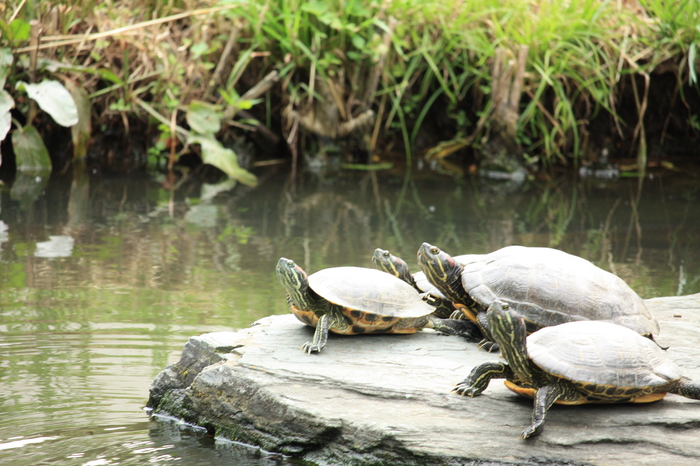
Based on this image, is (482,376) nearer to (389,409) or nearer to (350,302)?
(389,409)

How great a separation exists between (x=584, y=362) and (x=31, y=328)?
2314mm

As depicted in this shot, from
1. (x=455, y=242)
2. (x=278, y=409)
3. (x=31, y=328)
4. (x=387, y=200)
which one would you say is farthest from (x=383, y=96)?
(x=278, y=409)

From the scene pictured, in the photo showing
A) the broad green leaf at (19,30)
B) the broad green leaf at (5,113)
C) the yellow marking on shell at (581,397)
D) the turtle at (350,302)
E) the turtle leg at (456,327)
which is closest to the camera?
the yellow marking on shell at (581,397)

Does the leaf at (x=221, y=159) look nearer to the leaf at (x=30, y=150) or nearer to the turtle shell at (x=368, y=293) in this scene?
the leaf at (x=30, y=150)

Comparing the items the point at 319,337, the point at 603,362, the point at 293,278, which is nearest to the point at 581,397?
the point at 603,362

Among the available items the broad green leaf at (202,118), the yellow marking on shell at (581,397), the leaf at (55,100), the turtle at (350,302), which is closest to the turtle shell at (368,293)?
the turtle at (350,302)

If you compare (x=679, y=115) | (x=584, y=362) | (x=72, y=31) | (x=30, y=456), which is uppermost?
(x=72, y=31)

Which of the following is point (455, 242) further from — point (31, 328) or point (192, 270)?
point (31, 328)

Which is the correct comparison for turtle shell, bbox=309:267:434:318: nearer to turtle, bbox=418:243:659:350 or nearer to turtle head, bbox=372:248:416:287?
turtle, bbox=418:243:659:350

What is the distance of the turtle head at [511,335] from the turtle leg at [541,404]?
0.06 m

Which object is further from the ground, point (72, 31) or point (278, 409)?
point (72, 31)

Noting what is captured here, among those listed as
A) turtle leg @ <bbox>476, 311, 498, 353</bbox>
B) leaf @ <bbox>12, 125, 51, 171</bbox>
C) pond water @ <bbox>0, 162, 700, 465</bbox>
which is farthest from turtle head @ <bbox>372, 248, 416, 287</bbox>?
leaf @ <bbox>12, 125, 51, 171</bbox>

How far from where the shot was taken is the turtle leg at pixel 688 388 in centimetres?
215

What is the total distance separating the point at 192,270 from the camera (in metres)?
4.19
